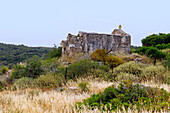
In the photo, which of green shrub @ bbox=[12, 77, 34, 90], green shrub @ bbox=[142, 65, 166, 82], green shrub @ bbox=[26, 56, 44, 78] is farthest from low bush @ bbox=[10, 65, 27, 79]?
green shrub @ bbox=[142, 65, 166, 82]

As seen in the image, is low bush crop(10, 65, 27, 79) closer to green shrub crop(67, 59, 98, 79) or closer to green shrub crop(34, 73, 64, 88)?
green shrub crop(34, 73, 64, 88)

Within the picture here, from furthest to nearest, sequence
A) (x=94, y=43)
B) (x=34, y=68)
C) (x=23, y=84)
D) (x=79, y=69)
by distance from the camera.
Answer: (x=94, y=43), (x=34, y=68), (x=79, y=69), (x=23, y=84)

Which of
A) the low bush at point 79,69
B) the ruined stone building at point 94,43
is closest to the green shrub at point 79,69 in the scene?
the low bush at point 79,69

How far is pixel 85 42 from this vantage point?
1426 centimetres

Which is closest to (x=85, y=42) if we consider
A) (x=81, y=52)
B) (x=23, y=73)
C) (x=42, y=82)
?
(x=81, y=52)

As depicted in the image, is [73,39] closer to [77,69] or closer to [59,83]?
[77,69]

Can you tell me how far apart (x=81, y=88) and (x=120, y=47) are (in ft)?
33.3

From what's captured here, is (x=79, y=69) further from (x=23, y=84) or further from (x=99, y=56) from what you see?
(x=99, y=56)

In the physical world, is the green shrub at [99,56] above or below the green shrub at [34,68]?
above

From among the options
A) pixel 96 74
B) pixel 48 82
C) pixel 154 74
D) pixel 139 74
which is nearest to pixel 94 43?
pixel 96 74

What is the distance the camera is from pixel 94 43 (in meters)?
14.4

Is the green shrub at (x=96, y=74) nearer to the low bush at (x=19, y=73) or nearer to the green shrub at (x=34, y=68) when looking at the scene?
the green shrub at (x=34, y=68)

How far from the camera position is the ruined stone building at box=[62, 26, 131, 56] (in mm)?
14109

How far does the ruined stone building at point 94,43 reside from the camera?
14109 millimetres
